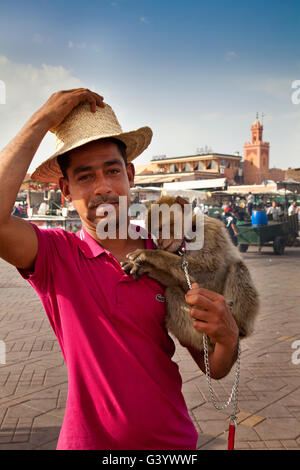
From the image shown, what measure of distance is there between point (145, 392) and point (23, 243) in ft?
2.30

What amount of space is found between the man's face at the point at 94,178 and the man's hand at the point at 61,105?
0.16 m

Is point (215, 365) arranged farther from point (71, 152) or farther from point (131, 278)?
point (71, 152)

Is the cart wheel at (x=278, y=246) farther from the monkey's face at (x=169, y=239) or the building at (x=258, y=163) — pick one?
the building at (x=258, y=163)

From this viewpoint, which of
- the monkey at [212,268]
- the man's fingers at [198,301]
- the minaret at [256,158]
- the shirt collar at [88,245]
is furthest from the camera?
the minaret at [256,158]

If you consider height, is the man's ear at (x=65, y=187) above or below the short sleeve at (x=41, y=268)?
above

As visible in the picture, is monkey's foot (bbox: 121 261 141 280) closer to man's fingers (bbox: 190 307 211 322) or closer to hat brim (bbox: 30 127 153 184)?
man's fingers (bbox: 190 307 211 322)

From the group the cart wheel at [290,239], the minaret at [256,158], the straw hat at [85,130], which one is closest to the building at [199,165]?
the minaret at [256,158]

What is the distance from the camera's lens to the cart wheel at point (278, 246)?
51.5 ft

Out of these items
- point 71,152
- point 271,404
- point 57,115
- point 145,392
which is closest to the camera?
point 145,392

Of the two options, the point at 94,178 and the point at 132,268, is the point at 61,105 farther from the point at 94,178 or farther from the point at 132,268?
the point at 132,268

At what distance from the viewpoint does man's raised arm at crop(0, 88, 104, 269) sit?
57.6 inches

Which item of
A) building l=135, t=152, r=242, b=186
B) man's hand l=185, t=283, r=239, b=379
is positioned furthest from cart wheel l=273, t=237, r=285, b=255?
building l=135, t=152, r=242, b=186
